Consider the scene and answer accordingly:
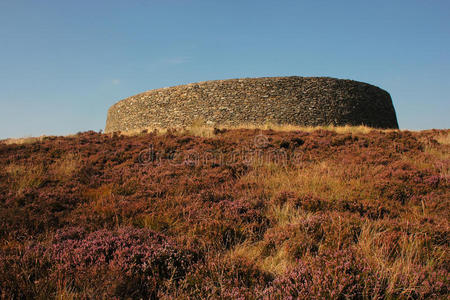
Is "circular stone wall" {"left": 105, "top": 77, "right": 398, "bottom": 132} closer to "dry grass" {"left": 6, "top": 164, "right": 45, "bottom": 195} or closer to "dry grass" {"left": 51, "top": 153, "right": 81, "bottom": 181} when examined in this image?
"dry grass" {"left": 51, "top": 153, "right": 81, "bottom": 181}

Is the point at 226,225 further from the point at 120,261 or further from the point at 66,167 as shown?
the point at 66,167

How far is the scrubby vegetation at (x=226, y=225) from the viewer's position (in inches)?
101

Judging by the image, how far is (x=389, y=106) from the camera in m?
29.3

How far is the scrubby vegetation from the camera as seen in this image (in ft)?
8.44

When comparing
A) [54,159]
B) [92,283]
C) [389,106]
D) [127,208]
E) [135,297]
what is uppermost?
[389,106]

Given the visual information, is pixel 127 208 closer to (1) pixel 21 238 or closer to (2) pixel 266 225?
(1) pixel 21 238

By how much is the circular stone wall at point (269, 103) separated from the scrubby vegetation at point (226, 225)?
15392 millimetres

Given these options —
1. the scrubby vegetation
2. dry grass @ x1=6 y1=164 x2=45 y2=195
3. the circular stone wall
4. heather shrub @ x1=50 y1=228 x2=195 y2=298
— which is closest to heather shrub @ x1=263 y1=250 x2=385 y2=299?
the scrubby vegetation

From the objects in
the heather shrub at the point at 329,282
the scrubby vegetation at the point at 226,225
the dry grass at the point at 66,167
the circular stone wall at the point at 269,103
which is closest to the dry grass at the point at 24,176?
the scrubby vegetation at the point at 226,225

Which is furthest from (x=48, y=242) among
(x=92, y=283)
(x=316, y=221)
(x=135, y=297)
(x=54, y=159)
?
(x=54, y=159)

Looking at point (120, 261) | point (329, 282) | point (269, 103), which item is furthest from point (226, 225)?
point (269, 103)

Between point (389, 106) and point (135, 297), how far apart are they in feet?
113

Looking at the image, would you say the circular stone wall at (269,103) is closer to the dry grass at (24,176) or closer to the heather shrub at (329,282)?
the dry grass at (24,176)

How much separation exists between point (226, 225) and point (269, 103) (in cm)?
A: 2178
